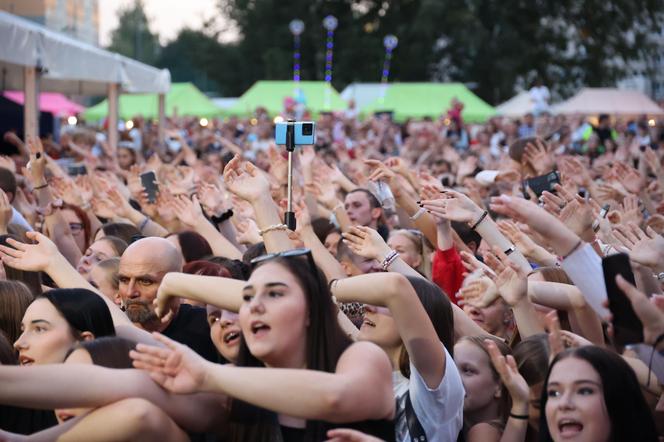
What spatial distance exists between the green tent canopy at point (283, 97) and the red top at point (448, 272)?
27853 mm

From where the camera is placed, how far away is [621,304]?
3.60m

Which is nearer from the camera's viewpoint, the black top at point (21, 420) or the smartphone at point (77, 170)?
the black top at point (21, 420)

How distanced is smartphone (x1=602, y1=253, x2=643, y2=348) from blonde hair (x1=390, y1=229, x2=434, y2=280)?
3484 mm

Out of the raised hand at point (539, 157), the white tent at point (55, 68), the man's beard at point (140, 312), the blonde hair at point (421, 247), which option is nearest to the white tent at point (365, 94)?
the white tent at point (55, 68)

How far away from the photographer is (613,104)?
3366 centimetres

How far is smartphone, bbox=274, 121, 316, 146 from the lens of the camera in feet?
19.5

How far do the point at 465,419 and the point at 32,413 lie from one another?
65.2 inches

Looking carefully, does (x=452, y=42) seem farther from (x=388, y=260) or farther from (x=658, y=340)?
(x=658, y=340)

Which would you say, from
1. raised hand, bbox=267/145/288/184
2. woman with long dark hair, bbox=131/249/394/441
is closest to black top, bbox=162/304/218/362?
woman with long dark hair, bbox=131/249/394/441

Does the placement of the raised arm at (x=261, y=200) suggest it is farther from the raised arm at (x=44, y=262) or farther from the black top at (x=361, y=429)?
the black top at (x=361, y=429)

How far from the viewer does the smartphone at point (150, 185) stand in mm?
9266

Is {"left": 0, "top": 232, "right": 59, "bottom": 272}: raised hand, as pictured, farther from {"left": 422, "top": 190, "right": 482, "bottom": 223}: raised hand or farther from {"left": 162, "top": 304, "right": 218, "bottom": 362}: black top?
{"left": 422, "top": 190, "right": 482, "bottom": 223}: raised hand

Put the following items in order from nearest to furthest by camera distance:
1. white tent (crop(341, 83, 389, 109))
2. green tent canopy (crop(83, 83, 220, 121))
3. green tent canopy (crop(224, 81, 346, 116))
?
green tent canopy (crop(83, 83, 220, 121)), green tent canopy (crop(224, 81, 346, 116)), white tent (crop(341, 83, 389, 109))

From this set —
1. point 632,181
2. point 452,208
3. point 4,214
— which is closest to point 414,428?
point 452,208
